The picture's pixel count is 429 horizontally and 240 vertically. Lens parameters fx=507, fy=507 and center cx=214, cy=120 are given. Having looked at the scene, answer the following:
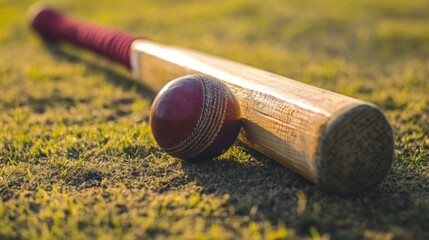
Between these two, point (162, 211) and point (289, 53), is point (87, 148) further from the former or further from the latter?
point (289, 53)

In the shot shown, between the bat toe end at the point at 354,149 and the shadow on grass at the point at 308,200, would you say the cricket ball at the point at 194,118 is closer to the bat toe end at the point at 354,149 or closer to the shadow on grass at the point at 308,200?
the shadow on grass at the point at 308,200

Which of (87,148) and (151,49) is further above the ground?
(151,49)

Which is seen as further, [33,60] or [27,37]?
[27,37]

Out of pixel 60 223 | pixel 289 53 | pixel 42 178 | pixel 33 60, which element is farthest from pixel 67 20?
pixel 60 223

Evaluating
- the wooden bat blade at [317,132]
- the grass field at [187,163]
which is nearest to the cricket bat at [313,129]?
the wooden bat blade at [317,132]

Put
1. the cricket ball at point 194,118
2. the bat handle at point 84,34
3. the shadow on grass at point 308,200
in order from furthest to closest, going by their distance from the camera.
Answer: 1. the bat handle at point 84,34
2. the cricket ball at point 194,118
3. the shadow on grass at point 308,200

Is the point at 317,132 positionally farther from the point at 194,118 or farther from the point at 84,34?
the point at 84,34

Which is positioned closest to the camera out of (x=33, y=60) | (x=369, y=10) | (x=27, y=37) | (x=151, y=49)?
(x=151, y=49)

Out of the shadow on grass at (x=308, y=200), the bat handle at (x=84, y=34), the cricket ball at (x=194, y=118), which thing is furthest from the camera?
the bat handle at (x=84, y=34)
